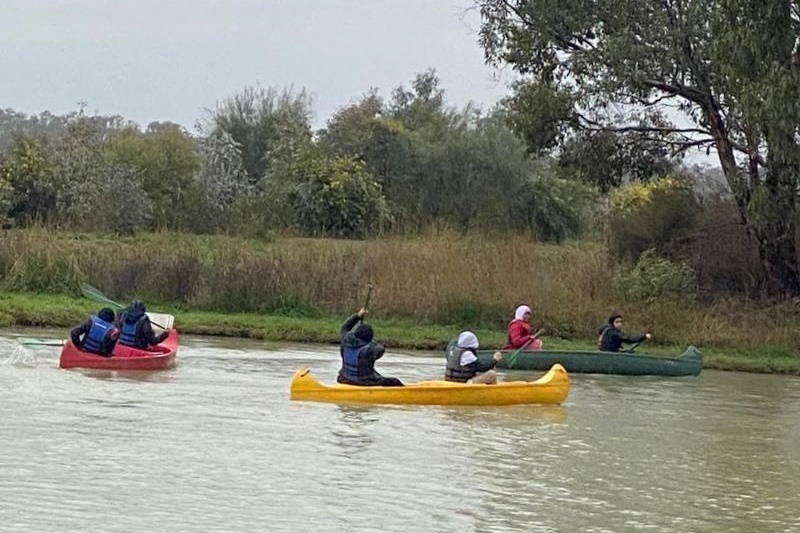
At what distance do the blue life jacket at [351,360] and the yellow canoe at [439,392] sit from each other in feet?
0.66

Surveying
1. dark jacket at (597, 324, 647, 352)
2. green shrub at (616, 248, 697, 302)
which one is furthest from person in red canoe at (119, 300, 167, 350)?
green shrub at (616, 248, 697, 302)

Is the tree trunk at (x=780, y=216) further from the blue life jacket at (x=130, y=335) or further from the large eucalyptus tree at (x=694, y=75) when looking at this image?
the blue life jacket at (x=130, y=335)

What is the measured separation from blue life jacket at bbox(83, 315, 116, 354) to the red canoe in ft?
0.38

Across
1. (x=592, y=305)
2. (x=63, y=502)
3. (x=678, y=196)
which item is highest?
(x=678, y=196)

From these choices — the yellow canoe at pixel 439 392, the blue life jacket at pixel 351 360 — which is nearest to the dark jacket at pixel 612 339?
the yellow canoe at pixel 439 392

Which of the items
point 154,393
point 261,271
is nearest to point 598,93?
point 261,271

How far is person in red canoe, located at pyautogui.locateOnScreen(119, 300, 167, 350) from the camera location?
2209 cm

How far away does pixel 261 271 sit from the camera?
105ft

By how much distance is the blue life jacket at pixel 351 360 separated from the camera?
62.2ft

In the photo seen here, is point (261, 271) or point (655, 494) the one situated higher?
point (261, 271)

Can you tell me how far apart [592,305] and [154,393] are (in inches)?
531

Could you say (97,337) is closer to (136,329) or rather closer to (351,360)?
(136,329)

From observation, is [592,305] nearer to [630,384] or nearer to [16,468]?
[630,384]

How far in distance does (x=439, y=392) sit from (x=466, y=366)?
1.05 meters
